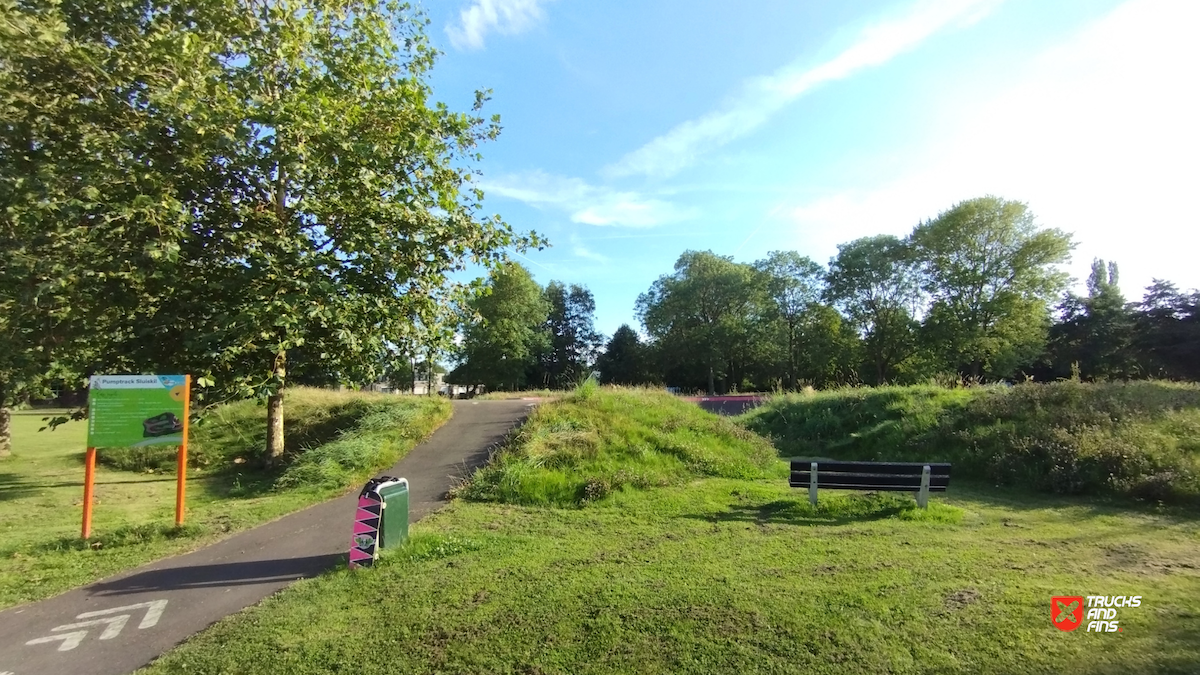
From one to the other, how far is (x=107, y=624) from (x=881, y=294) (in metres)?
49.8

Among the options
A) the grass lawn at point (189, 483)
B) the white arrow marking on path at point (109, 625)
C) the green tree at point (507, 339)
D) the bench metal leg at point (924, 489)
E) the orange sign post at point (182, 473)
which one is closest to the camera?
the white arrow marking on path at point (109, 625)

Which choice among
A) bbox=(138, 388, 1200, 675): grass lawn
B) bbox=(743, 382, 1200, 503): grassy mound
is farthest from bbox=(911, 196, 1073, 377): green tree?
bbox=(138, 388, 1200, 675): grass lawn

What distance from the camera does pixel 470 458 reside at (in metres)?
10.9

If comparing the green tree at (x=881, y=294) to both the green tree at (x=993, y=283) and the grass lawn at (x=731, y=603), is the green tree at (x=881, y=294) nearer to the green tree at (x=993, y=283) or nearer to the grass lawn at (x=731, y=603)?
the green tree at (x=993, y=283)

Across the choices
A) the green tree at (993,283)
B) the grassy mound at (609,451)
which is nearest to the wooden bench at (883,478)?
the grassy mound at (609,451)

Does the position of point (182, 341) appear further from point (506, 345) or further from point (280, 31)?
point (506, 345)

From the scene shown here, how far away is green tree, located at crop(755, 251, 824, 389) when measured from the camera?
172 ft

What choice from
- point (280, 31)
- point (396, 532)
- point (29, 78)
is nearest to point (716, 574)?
point (396, 532)

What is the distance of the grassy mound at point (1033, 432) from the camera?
9391mm

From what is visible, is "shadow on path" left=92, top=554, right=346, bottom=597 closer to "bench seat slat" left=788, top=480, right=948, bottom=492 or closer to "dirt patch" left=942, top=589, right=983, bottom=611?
"dirt patch" left=942, top=589, right=983, bottom=611

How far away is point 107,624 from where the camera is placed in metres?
4.61

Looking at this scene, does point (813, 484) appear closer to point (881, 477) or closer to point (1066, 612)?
point (881, 477)

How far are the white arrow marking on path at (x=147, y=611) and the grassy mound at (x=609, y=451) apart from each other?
4.24 m

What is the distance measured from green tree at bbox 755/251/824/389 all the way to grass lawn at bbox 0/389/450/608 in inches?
1722
